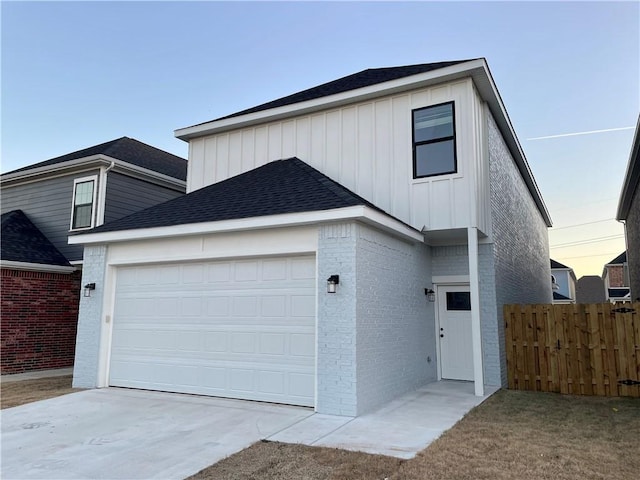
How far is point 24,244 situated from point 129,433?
9167 mm

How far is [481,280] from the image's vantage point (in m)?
9.27

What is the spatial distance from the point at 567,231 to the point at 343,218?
4336 centimetres

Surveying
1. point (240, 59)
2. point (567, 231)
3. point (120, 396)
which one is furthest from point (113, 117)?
point (567, 231)

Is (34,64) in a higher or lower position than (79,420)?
higher

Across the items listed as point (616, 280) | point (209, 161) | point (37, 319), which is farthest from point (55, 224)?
point (616, 280)

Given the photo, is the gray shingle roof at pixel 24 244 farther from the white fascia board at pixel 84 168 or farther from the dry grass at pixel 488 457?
the dry grass at pixel 488 457

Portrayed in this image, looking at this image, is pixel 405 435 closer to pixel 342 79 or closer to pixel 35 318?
pixel 342 79

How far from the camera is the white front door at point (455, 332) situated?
973cm

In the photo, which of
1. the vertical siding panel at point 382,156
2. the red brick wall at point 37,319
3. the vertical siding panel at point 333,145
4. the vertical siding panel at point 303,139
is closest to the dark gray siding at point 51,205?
the red brick wall at point 37,319

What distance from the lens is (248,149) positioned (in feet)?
35.6

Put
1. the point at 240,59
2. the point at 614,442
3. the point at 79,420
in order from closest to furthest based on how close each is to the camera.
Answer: the point at 614,442
the point at 79,420
the point at 240,59

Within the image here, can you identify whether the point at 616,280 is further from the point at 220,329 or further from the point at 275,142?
the point at 220,329

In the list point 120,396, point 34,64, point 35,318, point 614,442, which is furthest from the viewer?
point 34,64

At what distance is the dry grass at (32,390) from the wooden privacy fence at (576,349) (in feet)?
29.1
